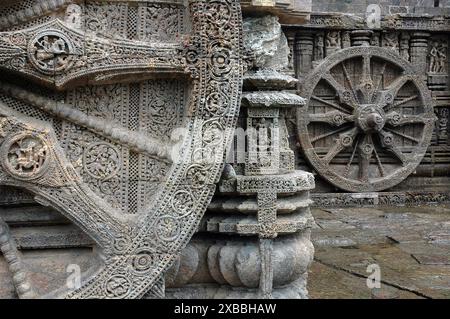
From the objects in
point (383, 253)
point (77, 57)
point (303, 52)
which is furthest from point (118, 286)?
point (303, 52)

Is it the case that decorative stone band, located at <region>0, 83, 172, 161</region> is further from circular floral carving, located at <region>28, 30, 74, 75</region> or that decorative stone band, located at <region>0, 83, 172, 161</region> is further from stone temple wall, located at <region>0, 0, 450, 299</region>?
circular floral carving, located at <region>28, 30, 74, 75</region>

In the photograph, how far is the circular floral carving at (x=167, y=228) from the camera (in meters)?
2.78

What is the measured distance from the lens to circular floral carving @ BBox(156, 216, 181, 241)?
2.78 m

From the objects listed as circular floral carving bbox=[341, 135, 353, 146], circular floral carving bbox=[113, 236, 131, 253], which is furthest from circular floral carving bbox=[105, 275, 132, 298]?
circular floral carving bbox=[341, 135, 353, 146]

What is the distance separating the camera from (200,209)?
282 centimetres

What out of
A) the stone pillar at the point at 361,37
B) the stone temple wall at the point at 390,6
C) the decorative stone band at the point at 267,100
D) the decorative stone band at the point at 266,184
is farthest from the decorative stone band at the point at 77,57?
the stone temple wall at the point at 390,6

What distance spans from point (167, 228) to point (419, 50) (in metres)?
7.29

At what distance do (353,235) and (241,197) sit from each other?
306 cm

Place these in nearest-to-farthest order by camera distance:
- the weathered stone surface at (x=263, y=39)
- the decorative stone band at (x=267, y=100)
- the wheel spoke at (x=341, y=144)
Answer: the decorative stone band at (x=267, y=100)
the weathered stone surface at (x=263, y=39)
the wheel spoke at (x=341, y=144)

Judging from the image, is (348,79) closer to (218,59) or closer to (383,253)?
(383,253)

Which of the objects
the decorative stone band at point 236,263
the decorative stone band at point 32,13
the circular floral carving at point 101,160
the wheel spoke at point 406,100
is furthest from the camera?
the wheel spoke at point 406,100

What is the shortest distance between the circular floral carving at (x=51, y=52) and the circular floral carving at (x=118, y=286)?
3.57 feet

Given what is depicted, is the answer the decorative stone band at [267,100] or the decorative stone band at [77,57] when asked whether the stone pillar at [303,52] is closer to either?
the decorative stone band at [267,100]

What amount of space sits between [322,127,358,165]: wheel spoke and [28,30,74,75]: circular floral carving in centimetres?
608
